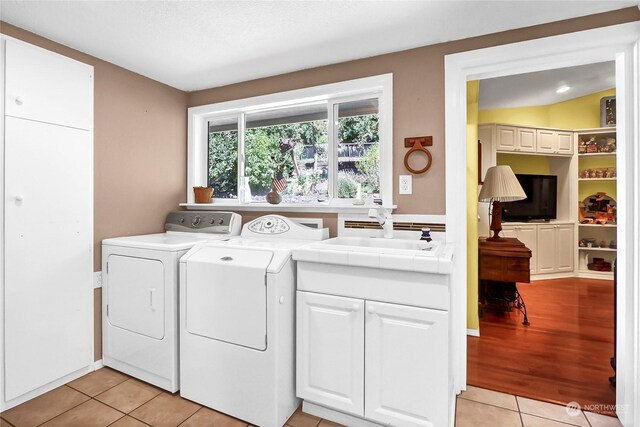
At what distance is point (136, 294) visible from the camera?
2.21 m

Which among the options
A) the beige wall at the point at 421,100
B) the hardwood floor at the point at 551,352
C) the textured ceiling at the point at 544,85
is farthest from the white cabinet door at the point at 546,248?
the beige wall at the point at 421,100

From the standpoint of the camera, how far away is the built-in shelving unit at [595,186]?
4.82 m

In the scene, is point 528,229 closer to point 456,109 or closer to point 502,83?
point 502,83

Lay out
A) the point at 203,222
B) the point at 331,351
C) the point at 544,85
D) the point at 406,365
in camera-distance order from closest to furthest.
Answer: the point at 406,365 < the point at 331,351 < the point at 203,222 < the point at 544,85

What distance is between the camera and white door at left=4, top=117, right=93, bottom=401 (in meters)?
1.95

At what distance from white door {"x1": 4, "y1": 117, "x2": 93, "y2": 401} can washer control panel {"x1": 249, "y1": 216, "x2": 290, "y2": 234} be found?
3.79ft

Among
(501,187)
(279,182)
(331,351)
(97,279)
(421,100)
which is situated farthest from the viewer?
(501,187)

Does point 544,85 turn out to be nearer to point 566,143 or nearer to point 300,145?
point 566,143

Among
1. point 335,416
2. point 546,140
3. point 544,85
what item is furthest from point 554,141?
point 335,416

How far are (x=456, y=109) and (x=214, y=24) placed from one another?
1.57 m

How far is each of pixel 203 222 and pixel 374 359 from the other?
1.80m

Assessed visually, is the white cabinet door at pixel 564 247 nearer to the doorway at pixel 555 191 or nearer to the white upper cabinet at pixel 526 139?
the doorway at pixel 555 191

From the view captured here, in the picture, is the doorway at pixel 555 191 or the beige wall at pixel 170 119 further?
the doorway at pixel 555 191

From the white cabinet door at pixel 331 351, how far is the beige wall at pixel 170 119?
2.72ft
